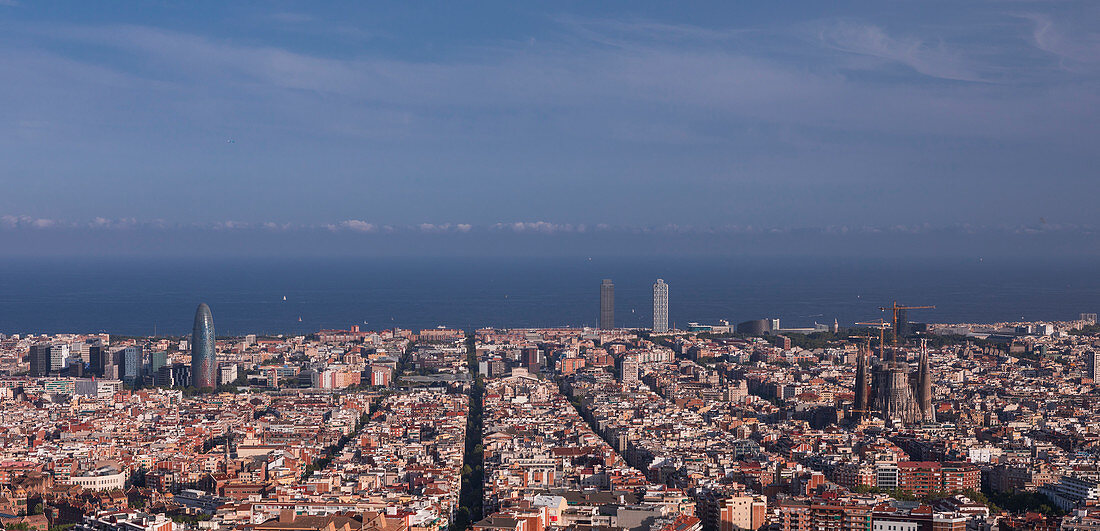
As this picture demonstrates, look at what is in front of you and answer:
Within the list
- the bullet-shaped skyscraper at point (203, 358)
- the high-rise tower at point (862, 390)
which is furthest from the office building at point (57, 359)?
the high-rise tower at point (862, 390)

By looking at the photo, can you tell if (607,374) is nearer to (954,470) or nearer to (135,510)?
(954,470)

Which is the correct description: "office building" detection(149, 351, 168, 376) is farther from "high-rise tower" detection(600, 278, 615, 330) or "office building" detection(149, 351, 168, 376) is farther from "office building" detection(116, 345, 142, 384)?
"high-rise tower" detection(600, 278, 615, 330)

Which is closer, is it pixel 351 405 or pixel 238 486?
pixel 238 486

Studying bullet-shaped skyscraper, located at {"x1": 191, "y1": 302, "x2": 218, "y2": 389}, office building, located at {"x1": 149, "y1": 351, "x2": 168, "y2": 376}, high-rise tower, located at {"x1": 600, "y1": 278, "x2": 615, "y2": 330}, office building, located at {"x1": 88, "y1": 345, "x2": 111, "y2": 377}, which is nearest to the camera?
bullet-shaped skyscraper, located at {"x1": 191, "y1": 302, "x2": 218, "y2": 389}

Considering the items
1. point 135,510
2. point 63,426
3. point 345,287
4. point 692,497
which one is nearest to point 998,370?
point 692,497

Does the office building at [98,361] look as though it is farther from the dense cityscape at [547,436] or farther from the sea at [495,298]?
the sea at [495,298]

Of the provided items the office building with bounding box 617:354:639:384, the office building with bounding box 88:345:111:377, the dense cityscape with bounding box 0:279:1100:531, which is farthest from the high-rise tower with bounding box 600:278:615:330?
the office building with bounding box 88:345:111:377
